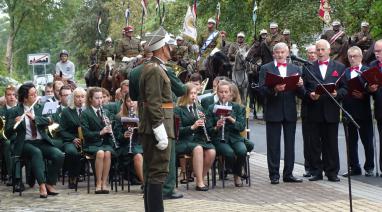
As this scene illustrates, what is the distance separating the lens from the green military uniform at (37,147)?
12.2 meters

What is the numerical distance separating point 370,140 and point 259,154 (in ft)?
12.5

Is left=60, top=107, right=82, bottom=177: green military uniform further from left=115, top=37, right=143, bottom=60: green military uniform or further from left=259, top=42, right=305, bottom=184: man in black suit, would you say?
left=115, top=37, right=143, bottom=60: green military uniform

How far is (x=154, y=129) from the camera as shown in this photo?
8.87m

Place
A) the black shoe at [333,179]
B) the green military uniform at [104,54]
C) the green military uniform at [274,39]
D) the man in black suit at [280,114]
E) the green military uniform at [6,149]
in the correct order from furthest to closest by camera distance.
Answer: the green military uniform at [104,54] < the green military uniform at [274,39] < the green military uniform at [6,149] < the black shoe at [333,179] < the man in black suit at [280,114]

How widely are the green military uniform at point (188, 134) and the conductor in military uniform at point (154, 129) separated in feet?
10.4

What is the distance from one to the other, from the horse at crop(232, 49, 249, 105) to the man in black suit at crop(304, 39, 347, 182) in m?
8.96

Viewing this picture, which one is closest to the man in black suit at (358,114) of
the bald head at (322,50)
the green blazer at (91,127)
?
the bald head at (322,50)

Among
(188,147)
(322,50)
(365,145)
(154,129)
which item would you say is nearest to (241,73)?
(365,145)

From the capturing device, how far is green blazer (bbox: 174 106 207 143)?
41.0 feet

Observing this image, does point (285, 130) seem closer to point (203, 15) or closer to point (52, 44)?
point (203, 15)

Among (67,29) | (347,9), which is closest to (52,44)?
(67,29)

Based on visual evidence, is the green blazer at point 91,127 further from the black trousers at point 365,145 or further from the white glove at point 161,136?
the black trousers at point 365,145

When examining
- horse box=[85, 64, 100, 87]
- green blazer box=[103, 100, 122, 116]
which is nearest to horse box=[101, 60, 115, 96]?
horse box=[85, 64, 100, 87]

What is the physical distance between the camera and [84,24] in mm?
Result: 73875
